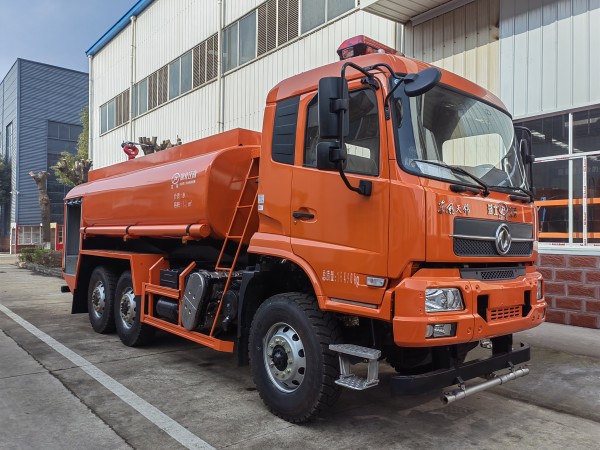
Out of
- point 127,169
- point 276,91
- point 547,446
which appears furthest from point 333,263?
point 127,169

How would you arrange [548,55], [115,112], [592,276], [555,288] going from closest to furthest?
[592,276] → [555,288] → [548,55] → [115,112]

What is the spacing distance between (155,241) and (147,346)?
1481 mm

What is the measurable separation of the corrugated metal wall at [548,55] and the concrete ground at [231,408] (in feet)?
12.1

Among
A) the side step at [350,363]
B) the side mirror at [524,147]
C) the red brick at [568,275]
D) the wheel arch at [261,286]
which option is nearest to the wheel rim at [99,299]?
the wheel arch at [261,286]

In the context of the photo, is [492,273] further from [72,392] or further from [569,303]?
[569,303]

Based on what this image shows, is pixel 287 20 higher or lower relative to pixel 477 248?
higher

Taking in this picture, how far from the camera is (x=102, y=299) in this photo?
767cm

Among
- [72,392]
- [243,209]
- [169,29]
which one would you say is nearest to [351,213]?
[243,209]

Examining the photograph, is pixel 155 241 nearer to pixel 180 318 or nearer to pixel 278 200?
pixel 180 318

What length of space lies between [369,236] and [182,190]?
283 cm

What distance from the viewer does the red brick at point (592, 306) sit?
7176mm

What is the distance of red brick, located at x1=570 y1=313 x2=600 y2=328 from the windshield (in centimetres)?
381

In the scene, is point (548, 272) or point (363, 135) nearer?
point (363, 135)

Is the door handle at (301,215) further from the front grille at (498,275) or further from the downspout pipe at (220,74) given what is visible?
the downspout pipe at (220,74)
